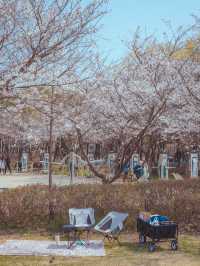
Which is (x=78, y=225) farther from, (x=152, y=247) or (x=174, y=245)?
(x=174, y=245)

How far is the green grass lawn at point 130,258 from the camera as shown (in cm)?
588

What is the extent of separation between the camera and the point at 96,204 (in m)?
8.95

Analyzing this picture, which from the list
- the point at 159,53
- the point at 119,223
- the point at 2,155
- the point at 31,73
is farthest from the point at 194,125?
the point at 2,155

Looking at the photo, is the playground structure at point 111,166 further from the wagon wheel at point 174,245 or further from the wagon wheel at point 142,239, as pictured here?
the wagon wheel at point 174,245

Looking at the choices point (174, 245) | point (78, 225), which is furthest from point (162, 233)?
point (78, 225)

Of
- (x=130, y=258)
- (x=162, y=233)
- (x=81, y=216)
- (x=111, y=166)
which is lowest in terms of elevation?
(x=130, y=258)

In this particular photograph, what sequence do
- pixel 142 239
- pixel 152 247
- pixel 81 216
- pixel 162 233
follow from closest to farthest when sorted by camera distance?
1. pixel 152 247
2. pixel 162 233
3. pixel 142 239
4. pixel 81 216

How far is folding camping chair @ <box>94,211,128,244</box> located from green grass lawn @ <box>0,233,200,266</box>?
0.64ft

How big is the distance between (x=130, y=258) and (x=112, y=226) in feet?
4.20

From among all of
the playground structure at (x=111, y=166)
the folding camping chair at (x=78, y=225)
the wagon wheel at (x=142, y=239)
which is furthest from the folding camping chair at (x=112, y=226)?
the playground structure at (x=111, y=166)

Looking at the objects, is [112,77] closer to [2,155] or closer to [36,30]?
[36,30]

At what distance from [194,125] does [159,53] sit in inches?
106

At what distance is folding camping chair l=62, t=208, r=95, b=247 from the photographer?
722 centimetres

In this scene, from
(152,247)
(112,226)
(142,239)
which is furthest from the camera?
(112,226)
